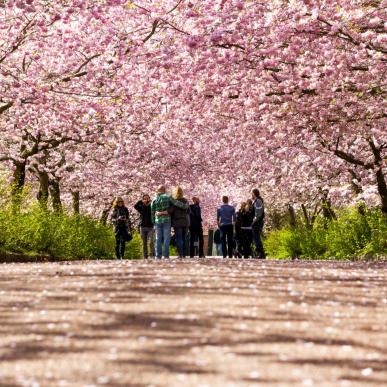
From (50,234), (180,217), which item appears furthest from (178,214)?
(50,234)

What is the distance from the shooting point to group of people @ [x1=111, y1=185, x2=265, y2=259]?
2264 centimetres

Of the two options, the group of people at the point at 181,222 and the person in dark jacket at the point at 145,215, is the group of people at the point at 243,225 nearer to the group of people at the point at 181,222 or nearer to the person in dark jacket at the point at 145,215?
the group of people at the point at 181,222

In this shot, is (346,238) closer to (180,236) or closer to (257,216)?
(257,216)

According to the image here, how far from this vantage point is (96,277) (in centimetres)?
1421

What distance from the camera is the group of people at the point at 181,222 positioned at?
2264 cm

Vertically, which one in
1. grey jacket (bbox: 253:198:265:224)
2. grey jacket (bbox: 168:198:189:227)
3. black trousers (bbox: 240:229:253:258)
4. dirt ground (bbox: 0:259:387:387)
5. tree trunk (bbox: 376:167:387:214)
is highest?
tree trunk (bbox: 376:167:387:214)

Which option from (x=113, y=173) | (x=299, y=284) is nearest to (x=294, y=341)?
(x=299, y=284)

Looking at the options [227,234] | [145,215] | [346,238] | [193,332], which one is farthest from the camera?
[346,238]

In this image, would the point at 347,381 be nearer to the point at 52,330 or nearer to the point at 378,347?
the point at 378,347

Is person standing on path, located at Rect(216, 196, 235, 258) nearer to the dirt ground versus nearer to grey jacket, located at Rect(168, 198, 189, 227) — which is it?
grey jacket, located at Rect(168, 198, 189, 227)

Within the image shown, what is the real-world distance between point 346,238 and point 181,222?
7.40 m

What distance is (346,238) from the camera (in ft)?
93.5

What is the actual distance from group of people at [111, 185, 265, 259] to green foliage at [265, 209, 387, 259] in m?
2.73

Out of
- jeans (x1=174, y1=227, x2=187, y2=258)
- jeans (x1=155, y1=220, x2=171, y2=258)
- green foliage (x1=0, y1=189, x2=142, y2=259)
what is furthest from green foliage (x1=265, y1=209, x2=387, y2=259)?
green foliage (x1=0, y1=189, x2=142, y2=259)
